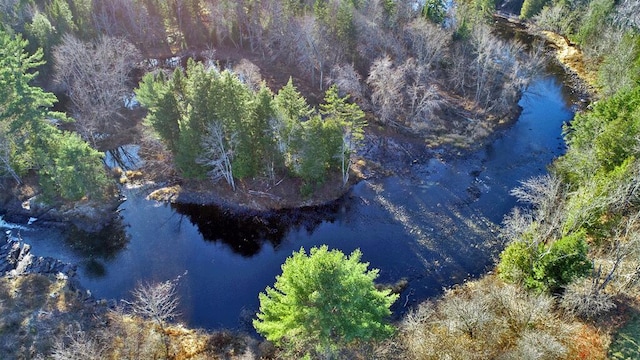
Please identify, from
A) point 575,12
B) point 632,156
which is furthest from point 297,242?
point 575,12

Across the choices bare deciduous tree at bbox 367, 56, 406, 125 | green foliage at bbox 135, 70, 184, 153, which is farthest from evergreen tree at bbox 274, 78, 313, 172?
bare deciduous tree at bbox 367, 56, 406, 125

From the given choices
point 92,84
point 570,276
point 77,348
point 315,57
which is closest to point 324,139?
point 570,276

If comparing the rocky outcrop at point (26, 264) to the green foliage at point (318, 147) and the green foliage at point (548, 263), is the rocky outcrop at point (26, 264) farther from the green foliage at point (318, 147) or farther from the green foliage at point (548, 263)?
the green foliage at point (548, 263)

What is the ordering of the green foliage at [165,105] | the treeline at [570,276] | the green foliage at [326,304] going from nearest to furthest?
the green foliage at [326,304]
the treeline at [570,276]
the green foliage at [165,105]

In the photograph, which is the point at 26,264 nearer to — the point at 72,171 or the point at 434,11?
the point at 72,171

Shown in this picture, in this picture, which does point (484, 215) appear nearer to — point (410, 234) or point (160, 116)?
point (410, 234)

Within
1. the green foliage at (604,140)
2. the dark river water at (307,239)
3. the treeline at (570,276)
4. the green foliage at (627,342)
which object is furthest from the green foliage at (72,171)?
the green foliage at (604,140)
